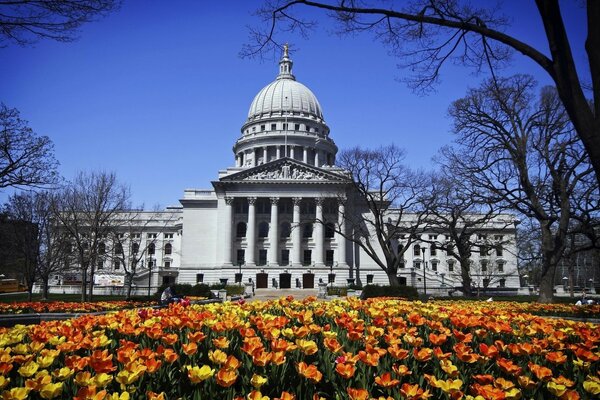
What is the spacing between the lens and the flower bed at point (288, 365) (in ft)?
12.2

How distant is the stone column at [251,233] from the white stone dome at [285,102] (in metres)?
30.7

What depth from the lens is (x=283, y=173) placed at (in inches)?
2938

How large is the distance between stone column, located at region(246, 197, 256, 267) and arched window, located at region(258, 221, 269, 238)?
2489mm

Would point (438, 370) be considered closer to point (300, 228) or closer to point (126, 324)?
point (126, 324)

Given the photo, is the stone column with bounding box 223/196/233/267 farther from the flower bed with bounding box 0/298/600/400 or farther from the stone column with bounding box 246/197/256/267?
the flower bed with bounding box 0/298/600/400

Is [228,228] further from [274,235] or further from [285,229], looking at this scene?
[285,229]

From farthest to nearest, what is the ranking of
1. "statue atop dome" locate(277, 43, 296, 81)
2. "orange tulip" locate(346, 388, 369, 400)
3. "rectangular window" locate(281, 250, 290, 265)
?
1. "statue atop dome" locate(277, 43, 296, 81)
2. "rectangular window" locate(281, 250, 290, 265)
3. "orange tulip" locate(346, 388, 369, 400)

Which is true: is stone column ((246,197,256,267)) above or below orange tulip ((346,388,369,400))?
above

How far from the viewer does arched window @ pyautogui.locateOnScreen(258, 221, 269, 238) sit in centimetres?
7600

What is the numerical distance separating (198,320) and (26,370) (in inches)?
98.6

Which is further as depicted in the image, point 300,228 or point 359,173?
point 300,228

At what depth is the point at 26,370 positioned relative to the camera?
4.00 m

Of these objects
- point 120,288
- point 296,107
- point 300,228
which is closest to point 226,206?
point 300,228

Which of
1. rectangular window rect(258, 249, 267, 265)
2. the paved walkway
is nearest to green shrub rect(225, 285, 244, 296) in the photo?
the paved walkway
